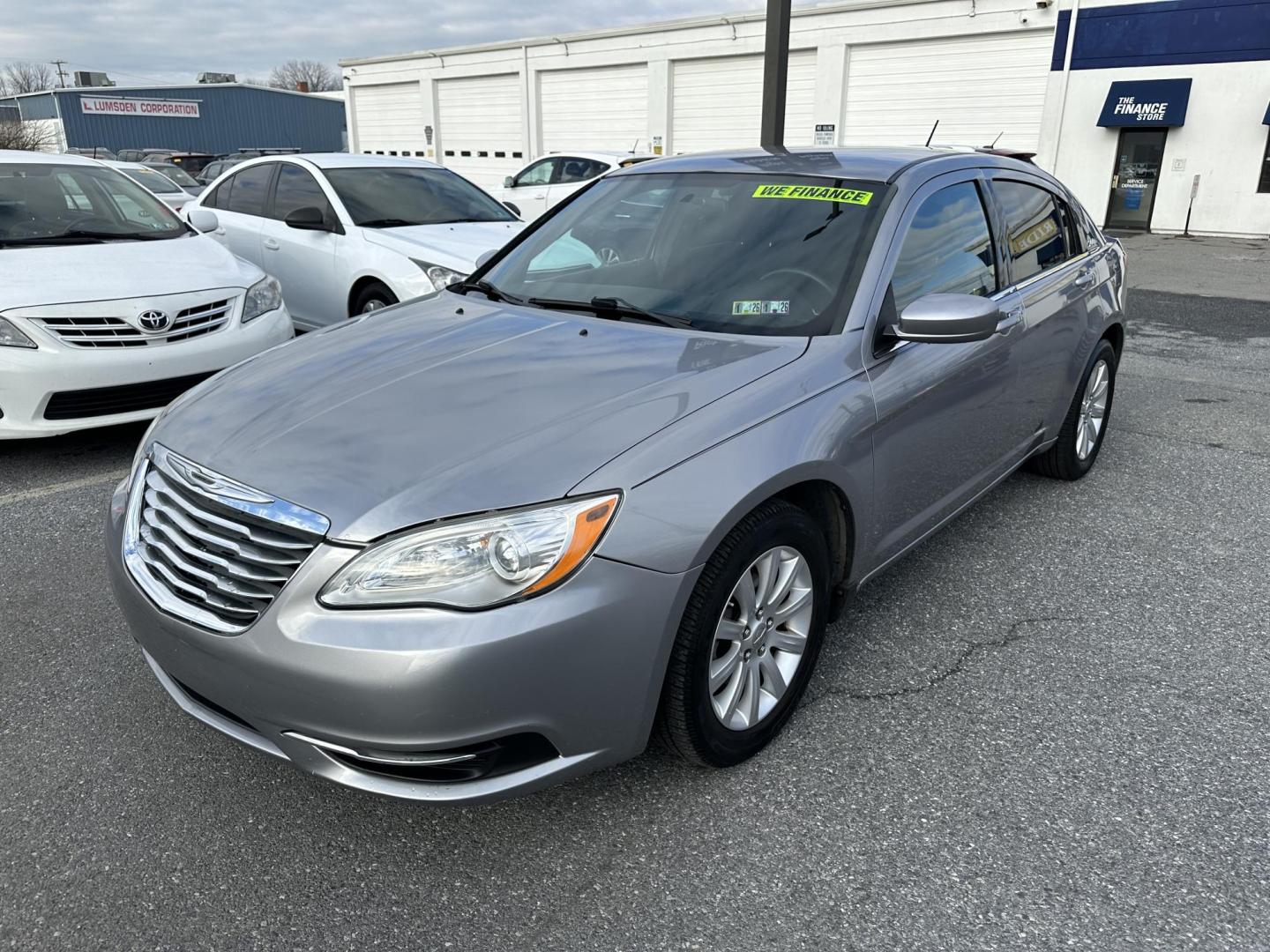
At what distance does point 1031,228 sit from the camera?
4.08 meters

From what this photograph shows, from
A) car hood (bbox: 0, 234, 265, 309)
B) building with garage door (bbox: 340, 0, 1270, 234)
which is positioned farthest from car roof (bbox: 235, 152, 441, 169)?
building with garage door (bbox: 340, 0, 1270, 234)

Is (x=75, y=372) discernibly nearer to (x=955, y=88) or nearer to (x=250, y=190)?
(x=250, y=190)

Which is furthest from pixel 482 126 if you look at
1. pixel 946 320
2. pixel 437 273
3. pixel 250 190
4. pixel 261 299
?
pixel 946 320

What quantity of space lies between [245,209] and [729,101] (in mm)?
20666

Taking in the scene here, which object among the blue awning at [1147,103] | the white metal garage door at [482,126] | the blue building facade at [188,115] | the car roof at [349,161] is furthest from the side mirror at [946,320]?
the blue building facade at [188,115]

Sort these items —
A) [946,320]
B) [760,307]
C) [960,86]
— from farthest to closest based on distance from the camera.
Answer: [960,86] → [760,307] → [946,320]

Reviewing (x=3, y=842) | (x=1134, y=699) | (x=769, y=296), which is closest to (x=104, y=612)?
(x=3, y=842)

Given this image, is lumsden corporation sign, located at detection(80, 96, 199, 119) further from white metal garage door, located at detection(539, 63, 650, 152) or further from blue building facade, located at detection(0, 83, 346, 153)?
white metal garage door, located at detection(539, 63, 650, 152)

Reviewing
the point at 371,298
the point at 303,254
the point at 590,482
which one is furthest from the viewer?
the point at 303,254

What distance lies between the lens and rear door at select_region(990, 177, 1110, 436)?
3.83 meters

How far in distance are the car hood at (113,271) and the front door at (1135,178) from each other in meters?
20.9

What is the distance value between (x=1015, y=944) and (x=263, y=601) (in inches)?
70.2

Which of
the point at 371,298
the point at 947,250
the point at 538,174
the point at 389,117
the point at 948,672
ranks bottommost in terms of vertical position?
the point at 948,672

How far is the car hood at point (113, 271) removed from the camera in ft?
15.8
